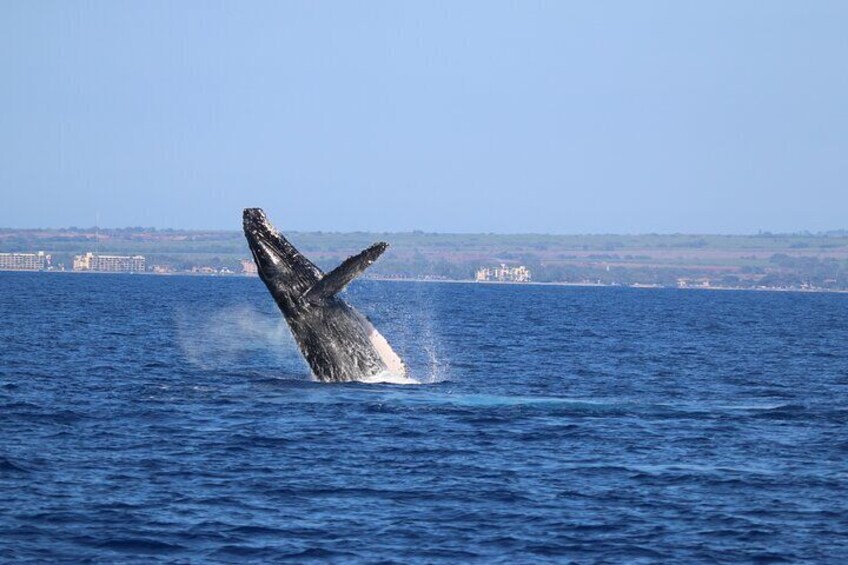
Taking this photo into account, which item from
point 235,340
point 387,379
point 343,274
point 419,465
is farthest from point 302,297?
point 235,340

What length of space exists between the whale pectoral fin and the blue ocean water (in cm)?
233

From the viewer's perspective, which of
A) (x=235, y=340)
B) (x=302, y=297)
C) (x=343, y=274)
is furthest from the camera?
(x=235, y=340)

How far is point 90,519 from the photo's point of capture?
18875 millimetres

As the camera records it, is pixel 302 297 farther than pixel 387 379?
No

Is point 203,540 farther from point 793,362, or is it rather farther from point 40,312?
point 40,312

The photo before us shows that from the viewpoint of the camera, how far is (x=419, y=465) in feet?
75.3

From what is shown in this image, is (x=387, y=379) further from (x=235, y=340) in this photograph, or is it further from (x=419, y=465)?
(x=235, y=340)

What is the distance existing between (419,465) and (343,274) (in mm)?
6477

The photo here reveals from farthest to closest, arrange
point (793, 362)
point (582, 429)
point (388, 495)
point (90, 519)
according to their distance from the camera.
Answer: point (793, 362) < point (582, 429) < point (388, 495) < point (90, 519)

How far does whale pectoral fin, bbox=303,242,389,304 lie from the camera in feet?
89.4

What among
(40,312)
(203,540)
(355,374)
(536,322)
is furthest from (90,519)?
(536,322)

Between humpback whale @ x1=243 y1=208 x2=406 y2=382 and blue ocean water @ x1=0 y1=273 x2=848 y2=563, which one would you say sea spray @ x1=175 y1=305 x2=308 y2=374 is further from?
humpback whale @ x1=243 y1=208 x2=406 y2=382

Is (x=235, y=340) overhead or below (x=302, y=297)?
below

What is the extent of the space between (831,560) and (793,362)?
3446cm
